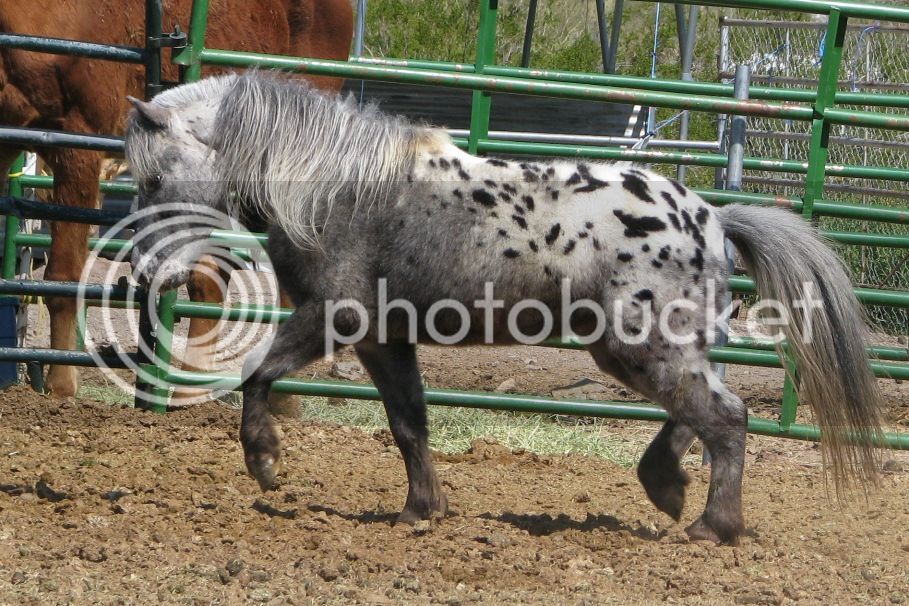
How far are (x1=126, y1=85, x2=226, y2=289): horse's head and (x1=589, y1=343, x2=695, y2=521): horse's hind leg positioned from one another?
58.7 inches

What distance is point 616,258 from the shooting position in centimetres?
355

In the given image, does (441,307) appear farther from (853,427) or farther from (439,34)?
(439,34)

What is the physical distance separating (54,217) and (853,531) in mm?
3449

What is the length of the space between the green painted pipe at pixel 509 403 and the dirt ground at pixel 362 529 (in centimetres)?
21

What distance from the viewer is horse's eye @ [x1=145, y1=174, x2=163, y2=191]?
12.2ft

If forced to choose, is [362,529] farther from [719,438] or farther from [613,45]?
[613,45]

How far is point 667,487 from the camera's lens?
12.5ft

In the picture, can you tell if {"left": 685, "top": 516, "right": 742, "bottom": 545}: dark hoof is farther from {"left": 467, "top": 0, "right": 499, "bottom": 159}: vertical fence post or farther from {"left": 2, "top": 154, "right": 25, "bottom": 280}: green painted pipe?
{"left": 2, "top": 154, "right": 25, "bottom": 280}: green painted pipe

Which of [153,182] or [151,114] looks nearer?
[151,114]

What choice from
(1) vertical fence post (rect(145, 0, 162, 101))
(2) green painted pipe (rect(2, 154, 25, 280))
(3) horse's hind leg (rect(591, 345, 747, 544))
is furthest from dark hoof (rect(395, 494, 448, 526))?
(2) green painted pipe (rect(2, 154, 25, 280))

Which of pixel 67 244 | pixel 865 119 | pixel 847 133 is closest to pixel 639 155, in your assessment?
pixel 865 119

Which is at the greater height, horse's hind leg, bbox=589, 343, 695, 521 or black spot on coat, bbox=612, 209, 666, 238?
black spot on coat, bbox=612, 209, 666, 238

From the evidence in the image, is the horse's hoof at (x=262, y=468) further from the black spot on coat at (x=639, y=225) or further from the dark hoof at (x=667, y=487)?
the black spot on coat at (x=639, y=225)

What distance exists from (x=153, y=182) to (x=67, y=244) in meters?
1.81
